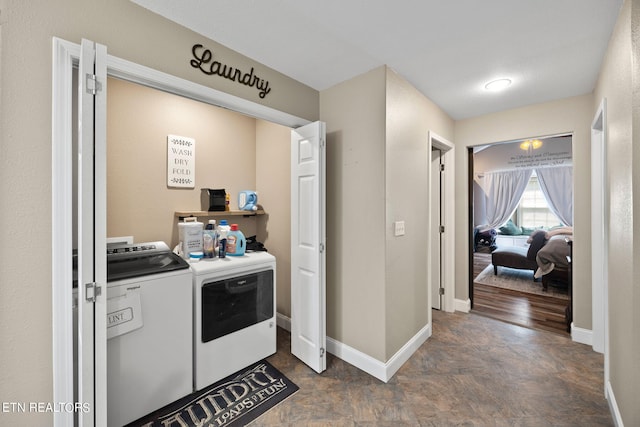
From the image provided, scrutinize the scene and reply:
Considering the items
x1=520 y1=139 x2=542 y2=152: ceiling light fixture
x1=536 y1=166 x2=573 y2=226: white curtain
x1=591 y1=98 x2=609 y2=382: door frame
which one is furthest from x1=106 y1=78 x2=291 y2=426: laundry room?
x1=536 y1=166 x2=573 y2=226: white curtain

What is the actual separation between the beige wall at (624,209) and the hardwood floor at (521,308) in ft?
4.75

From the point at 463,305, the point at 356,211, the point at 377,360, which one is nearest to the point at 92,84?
the point at 356,211

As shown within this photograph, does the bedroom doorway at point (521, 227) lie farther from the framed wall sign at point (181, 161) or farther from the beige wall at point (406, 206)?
the framed wall sign at point (181, 161)

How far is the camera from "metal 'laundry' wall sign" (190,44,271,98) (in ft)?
5.43

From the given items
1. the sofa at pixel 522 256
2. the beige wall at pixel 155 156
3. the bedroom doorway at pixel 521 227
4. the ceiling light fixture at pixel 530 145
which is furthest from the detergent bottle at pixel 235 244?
the ceiling light fixture at pixel 530 145

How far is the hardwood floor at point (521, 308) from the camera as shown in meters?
3.06

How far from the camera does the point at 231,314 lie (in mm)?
2119

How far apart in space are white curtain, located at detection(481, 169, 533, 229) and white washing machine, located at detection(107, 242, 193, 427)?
7439mm

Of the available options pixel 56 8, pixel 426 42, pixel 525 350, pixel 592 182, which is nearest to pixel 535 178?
pixel 592 182

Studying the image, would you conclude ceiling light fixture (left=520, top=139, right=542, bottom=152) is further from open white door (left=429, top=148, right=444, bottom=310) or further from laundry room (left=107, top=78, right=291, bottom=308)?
laundry room (left=107, top=78, right=291, bottom=308)

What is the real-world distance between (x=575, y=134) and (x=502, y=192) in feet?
15.1

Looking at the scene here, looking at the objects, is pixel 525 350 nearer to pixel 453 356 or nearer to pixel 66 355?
pixel 453 356

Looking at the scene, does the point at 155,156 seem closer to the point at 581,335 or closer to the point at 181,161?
the point at 181,161
